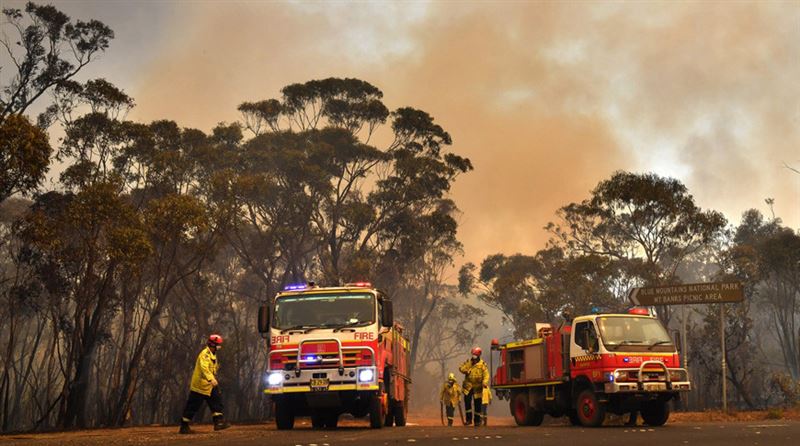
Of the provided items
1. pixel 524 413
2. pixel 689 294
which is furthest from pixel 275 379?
pixel 689 294

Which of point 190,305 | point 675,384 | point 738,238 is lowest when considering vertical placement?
point 675,384

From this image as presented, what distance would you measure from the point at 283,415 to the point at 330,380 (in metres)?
1.74

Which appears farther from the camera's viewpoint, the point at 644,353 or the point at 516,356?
the point at 516,356

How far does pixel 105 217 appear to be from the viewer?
33562mm

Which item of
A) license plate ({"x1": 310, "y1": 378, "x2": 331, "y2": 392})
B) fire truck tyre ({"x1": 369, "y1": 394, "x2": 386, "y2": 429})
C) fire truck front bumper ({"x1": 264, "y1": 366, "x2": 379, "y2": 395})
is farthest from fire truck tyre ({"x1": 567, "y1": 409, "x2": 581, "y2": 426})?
license plate ({"x1": 310, "y1": 378, "x2": 331, "y2": 392})

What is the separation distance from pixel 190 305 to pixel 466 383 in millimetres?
34772

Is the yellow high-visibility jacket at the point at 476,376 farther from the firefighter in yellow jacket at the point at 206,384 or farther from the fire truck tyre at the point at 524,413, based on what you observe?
the firefighter in yellow jacket at the point at 206,384

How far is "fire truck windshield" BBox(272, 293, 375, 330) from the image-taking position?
63.4ft

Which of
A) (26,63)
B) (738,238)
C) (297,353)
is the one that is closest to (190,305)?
(26,63)

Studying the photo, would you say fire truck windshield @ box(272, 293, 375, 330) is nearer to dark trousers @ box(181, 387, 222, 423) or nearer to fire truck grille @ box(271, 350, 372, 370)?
fire truck grille @ box(271, 350, 372, 370)

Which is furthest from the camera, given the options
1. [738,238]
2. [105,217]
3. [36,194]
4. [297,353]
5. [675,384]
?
[738,238]

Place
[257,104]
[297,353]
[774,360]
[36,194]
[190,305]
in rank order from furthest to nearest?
1. [774,360]
2. [190,305]
3. [257,104]
4. [36,194]
5. [297,353]

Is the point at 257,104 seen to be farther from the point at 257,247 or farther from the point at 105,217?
the point at 105,217

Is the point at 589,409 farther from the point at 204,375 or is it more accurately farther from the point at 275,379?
the point at 204,375
